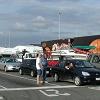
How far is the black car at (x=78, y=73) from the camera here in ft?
70.1

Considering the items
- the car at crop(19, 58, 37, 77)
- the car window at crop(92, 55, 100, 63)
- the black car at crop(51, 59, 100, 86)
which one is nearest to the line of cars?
the black car at crop(51, 59, 100, 86)

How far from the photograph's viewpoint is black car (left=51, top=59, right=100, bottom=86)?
21.4 m

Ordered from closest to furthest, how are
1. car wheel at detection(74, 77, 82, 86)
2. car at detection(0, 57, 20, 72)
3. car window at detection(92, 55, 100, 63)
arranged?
car wheel at detection(74, 77, 82, 86), car window at detection(92, 55, 100, 63), car at detection(0, 57, 20, 72)

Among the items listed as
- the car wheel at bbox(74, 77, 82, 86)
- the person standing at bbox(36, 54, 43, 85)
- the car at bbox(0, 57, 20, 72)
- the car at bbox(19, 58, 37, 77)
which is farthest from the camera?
the car at bbox(0, 57, 20, 72)

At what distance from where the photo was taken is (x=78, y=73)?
70.8ft

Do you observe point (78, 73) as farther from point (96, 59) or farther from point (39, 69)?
point (96, 59)

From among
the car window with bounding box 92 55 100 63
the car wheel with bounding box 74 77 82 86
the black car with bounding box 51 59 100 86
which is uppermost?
the car window with bounding box 92 55 100 63

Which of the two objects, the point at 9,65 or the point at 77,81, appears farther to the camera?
the point at 9,65

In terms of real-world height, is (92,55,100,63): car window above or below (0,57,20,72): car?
above

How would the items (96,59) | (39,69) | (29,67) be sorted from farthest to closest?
(29,67) → (96,59) → (39,69)

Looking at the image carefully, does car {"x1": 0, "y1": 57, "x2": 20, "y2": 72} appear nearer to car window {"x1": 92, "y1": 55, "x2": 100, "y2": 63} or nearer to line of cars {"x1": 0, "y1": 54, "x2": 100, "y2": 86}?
car window {"x1": 92, "y1": 55, "x2": 100, "y2": 63}

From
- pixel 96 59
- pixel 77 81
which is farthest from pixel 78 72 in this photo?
pixel 96 59

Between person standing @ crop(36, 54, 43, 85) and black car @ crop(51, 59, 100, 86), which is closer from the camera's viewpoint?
black car @ crop(51, 59, 100, 86)

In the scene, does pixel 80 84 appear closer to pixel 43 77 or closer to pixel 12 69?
pixel 43 77
